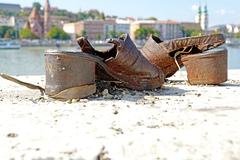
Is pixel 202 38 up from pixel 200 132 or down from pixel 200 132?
up

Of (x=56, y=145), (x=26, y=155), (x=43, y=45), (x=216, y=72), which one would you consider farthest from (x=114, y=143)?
(x=43, y=45)

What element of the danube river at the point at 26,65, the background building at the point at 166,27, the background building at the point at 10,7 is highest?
A: the background building at the point at 10,7

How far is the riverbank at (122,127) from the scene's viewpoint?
372 centimetres

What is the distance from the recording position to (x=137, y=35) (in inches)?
4419

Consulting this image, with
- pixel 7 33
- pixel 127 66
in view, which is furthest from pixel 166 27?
pixel 127 66

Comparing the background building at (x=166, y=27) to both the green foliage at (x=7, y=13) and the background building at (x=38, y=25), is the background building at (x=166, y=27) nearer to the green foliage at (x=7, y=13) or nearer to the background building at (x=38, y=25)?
the background building at (x=38, y=25)

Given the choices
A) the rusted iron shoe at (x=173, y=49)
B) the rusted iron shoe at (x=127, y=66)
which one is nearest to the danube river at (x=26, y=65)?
the rusted iron shoe at (x=173, y=49)

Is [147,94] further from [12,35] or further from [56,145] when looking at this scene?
[12,35]

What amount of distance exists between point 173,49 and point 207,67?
2.52 feet

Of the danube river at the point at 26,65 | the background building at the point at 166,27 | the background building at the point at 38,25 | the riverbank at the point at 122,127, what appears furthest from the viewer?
the background building at the point at 166,27

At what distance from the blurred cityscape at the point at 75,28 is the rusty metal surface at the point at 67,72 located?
310ft

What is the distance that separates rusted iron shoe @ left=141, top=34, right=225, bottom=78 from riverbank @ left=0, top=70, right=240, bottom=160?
1.91 m

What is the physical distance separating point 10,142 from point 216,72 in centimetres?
491

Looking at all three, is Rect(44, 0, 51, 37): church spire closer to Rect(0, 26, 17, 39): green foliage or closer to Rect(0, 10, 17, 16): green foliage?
Rect(0, 26, 17, 39): green foliage
